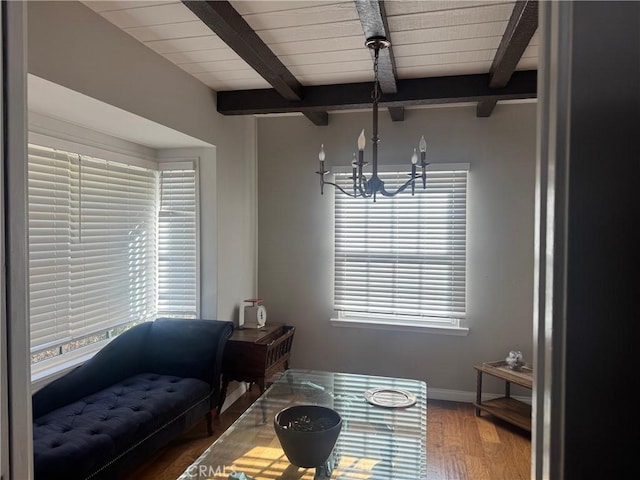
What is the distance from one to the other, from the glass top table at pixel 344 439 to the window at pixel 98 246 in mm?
1304

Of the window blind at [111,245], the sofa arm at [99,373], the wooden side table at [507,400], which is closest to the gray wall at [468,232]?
the wooden side table at [507,400]

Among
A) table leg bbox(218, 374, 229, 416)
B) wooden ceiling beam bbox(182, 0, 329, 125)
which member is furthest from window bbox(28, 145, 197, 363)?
wooden ceiling beam bbox(182, 0, 329, 125)

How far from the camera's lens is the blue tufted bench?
6.15 ft

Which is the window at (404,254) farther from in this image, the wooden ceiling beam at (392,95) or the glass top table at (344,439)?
the glass top table at (344,439)

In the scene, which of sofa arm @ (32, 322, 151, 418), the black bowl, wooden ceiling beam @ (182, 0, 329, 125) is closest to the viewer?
the black bowl

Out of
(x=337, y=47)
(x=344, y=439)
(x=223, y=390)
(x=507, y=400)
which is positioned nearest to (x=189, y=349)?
(x=223, y=390)

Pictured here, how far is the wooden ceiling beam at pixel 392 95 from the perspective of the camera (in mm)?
2686

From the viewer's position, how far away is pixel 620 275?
1.37 ft

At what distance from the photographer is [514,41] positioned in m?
2.02

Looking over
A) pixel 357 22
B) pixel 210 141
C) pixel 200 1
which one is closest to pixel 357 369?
pixel 210 141

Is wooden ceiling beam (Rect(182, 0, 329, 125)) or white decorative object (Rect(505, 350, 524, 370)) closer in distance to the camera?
wooden ceiling beam (Rect(182, 0, 329, 125))

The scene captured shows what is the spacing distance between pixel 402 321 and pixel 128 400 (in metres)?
2.28

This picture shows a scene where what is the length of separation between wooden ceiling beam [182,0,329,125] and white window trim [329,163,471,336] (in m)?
1.15

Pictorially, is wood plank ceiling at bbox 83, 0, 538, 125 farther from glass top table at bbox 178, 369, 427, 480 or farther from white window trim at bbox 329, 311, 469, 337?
glass top table at bbox 178, 369, 427, 480
